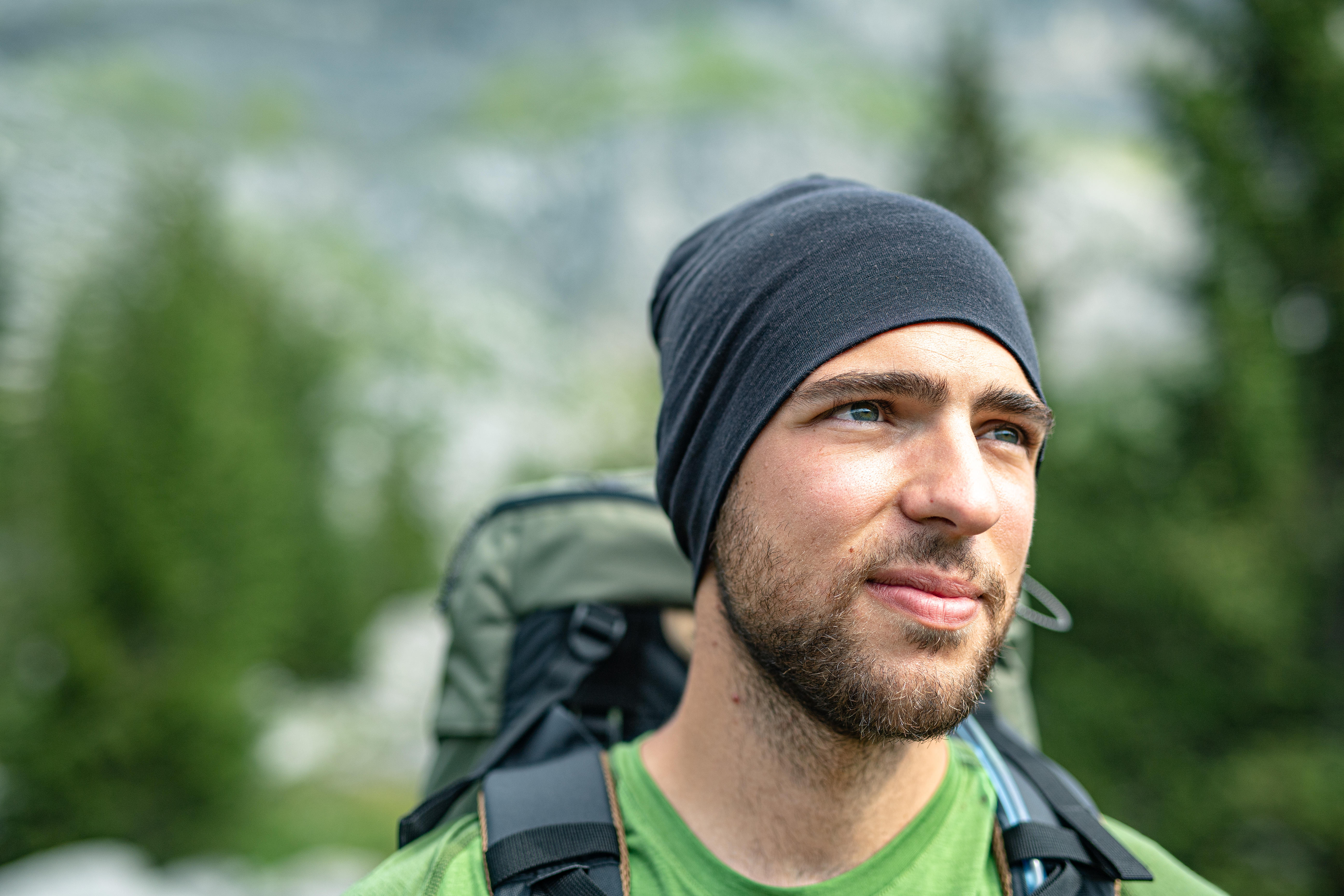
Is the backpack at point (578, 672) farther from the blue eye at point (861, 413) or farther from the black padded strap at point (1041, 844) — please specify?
the blue eye at point (861, 413)

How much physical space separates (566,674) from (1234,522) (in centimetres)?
857

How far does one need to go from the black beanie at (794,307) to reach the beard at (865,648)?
27 cm

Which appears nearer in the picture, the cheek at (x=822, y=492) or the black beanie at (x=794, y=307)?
the cheek at (x=822, y=492)

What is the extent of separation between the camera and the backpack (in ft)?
6.19

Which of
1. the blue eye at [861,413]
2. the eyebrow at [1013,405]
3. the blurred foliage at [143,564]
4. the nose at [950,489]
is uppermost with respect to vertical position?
the eyebrow at [1013,405]

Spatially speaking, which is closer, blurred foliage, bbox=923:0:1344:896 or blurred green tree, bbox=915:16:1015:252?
blurred foliage, bbox=923:0:1344:896

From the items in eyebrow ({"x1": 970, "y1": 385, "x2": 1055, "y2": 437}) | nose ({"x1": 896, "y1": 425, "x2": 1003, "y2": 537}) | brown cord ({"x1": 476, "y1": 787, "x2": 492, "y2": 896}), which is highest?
eyebrow ({"x1": 970, "y1": 385, "x2": 1055, "y2": 437})

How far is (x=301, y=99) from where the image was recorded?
83.3m

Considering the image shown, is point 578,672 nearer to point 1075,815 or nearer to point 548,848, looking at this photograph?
point 548,848

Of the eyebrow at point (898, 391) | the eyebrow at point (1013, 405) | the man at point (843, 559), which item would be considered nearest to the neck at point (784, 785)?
the man at point (843, 559)

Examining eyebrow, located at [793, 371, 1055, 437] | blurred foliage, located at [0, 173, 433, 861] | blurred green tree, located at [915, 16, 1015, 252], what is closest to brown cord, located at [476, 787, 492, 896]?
eyebrow, located at [793, 371, 1055, 437]

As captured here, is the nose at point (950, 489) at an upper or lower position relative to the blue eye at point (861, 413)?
lower

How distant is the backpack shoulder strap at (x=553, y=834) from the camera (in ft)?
5.56

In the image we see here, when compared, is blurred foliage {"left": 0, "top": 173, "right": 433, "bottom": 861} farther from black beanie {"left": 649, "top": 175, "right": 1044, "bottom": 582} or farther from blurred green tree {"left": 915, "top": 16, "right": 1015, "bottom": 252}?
black beanie {"left": 649, "top": 175, "right": 1044, "bottom": 582}
